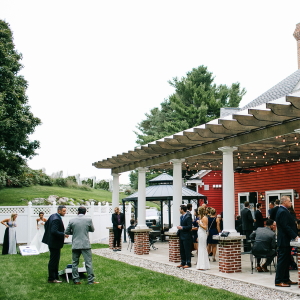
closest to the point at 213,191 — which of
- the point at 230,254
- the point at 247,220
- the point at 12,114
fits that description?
the point at 247,220

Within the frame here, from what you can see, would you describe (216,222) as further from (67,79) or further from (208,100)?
(208,100)

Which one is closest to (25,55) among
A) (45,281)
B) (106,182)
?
(45,281)

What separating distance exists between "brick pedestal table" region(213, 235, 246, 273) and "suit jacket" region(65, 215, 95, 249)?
10.6ft

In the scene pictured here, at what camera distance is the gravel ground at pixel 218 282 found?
695cm

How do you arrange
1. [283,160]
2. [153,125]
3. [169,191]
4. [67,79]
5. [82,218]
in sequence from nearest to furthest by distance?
1. [82,218]
2. [283,160]
3. [169,191]
4. [67,79]
5. [153,125]

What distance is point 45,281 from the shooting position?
877 cm

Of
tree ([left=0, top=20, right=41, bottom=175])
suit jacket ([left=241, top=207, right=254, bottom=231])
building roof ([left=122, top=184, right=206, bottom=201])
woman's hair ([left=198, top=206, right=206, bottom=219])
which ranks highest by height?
tree ([left=0, top=20, right=41, bottom=175])

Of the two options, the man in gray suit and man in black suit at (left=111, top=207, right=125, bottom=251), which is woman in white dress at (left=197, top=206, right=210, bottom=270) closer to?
the man in gray suit

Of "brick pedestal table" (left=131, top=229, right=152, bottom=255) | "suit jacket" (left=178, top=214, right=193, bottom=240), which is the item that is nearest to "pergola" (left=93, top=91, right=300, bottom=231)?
"suit jacket" (left=178, top=214, right=193, bottom=240)

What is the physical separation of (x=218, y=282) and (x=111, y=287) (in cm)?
222

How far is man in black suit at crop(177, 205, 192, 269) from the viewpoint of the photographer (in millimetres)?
10242

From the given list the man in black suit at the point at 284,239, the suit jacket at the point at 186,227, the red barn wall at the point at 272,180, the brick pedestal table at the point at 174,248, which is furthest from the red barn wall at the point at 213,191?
the man in black suit at the point at 284,239

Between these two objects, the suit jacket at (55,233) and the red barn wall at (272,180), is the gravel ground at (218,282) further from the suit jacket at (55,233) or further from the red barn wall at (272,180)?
the red barn wall at (272,180)

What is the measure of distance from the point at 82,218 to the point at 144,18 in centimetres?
713
